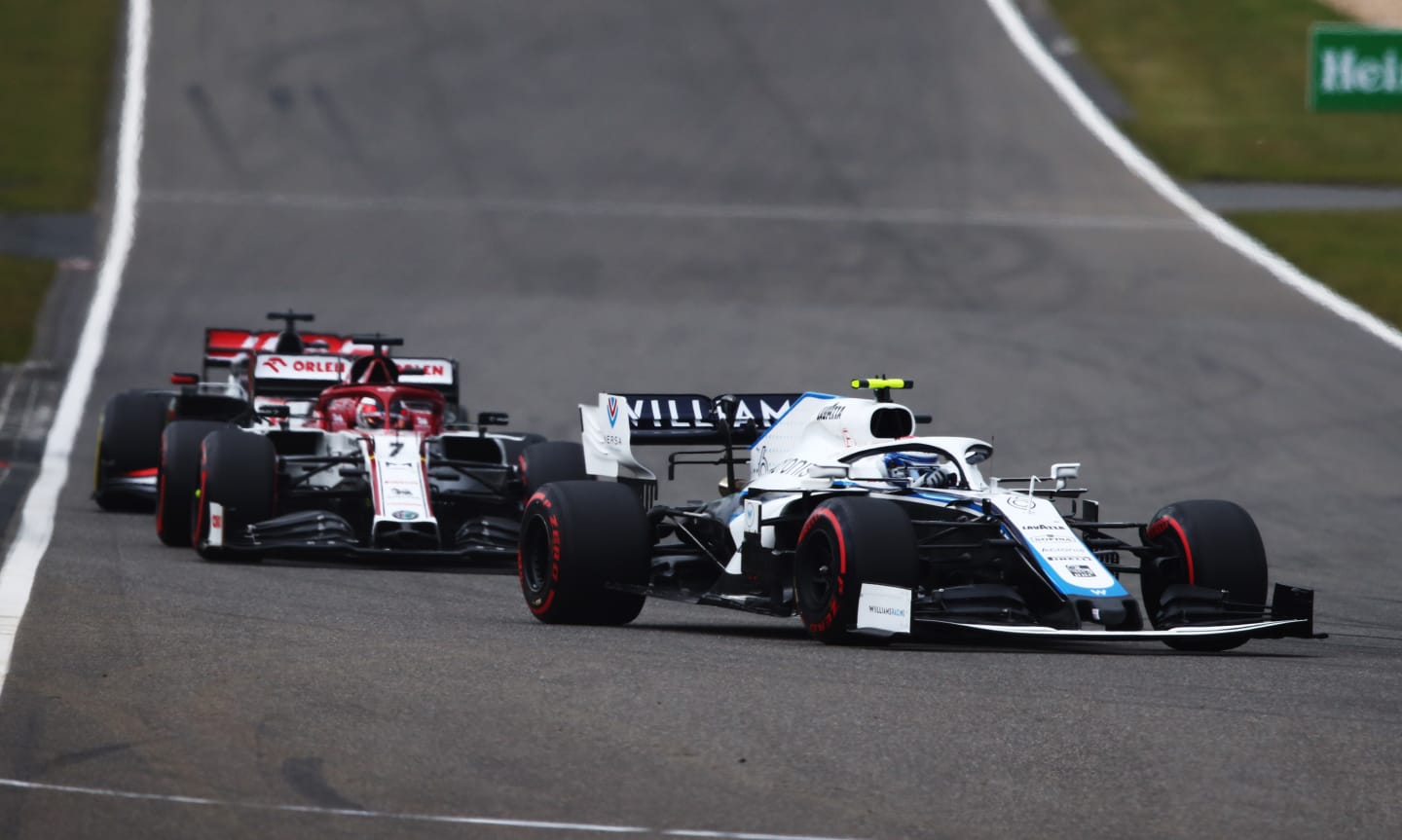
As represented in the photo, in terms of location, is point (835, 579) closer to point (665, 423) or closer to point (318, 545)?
point (665, 423)

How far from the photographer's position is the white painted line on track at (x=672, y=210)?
38.1 m

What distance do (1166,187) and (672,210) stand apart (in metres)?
9.88

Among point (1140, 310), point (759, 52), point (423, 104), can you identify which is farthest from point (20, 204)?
point (1140, 310)

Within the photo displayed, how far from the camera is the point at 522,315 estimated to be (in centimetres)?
3192

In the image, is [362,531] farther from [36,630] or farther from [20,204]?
[20,204]

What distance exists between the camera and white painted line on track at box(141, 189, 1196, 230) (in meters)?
38.1

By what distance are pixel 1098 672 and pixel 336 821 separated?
471cm

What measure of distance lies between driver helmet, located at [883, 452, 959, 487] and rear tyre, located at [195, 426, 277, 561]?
6.12m

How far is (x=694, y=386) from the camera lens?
27.5m


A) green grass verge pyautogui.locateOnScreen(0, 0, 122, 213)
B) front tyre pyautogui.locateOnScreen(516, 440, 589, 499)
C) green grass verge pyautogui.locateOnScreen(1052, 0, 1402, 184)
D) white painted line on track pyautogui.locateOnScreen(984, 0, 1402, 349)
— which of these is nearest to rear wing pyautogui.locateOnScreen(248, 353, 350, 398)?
front tyre pyautogui.locateOnScreen(516, 440, 589, 499)

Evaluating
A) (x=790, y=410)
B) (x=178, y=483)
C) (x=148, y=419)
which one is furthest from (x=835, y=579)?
(x=148, y=419)

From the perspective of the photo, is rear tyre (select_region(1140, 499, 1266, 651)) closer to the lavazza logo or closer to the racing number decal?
the racing number decal

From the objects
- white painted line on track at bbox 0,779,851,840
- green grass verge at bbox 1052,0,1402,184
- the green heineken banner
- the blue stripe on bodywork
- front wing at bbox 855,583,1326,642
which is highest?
green grass verge at bbox 1052,0,1402,184

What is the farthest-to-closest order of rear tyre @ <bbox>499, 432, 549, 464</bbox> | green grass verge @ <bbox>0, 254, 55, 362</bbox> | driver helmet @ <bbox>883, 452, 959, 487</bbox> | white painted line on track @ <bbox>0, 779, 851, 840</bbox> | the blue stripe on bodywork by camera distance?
green grass verge @ <bbox>0, 254, 55, 362</bbox>, rear tyre @ <bbox>499, 432, 549, 464</bbox>, driver helmet @ <bbox>883, 452, 959, 487</bbox>, the blue stripe on bodywork, white painted line on track @ <bbox>0, 779, 851, 840</bbox>
